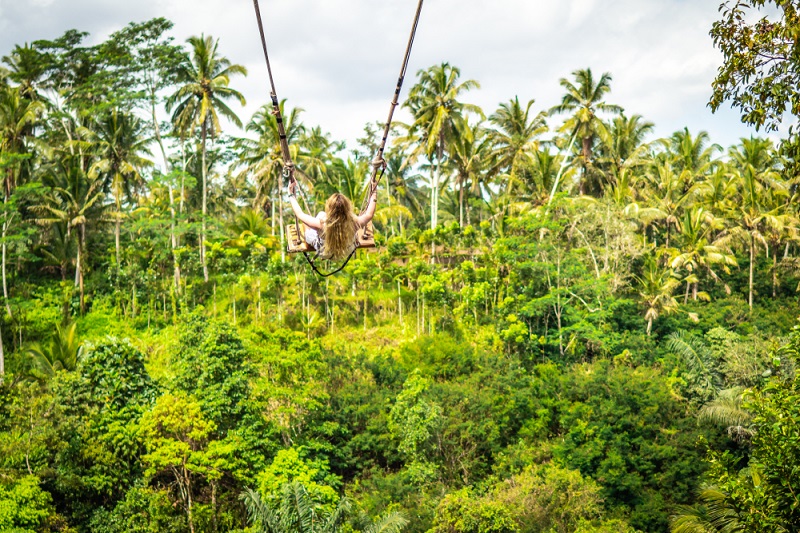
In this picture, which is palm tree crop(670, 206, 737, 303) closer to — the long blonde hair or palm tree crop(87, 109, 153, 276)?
palm tree crop(87, 109, 153, 276)

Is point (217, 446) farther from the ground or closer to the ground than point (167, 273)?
closer to the ground

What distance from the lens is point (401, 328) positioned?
2708 centimetres

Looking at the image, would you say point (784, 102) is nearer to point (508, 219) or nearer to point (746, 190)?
point (508, 219)

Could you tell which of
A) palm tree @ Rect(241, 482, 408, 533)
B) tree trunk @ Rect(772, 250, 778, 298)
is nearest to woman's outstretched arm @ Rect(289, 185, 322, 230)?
palm tree @ Rect(241, 482, 408, 533)

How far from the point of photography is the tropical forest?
53.3ft

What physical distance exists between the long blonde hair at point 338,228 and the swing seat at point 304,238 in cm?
17

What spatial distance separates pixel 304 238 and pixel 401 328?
20.5 m

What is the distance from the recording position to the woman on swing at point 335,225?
6164 millimetres

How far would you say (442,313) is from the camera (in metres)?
27.5

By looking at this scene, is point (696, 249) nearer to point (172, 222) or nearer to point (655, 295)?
point (655, 295)

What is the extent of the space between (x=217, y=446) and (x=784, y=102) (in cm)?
1324

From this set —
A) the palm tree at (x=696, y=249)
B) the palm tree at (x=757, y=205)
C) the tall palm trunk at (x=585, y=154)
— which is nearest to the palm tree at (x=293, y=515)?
the palm tree at (x=696, y=249)

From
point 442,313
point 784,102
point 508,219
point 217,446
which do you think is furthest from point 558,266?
point 784,102

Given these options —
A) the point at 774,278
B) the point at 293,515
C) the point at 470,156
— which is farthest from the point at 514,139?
the point at 293,515
